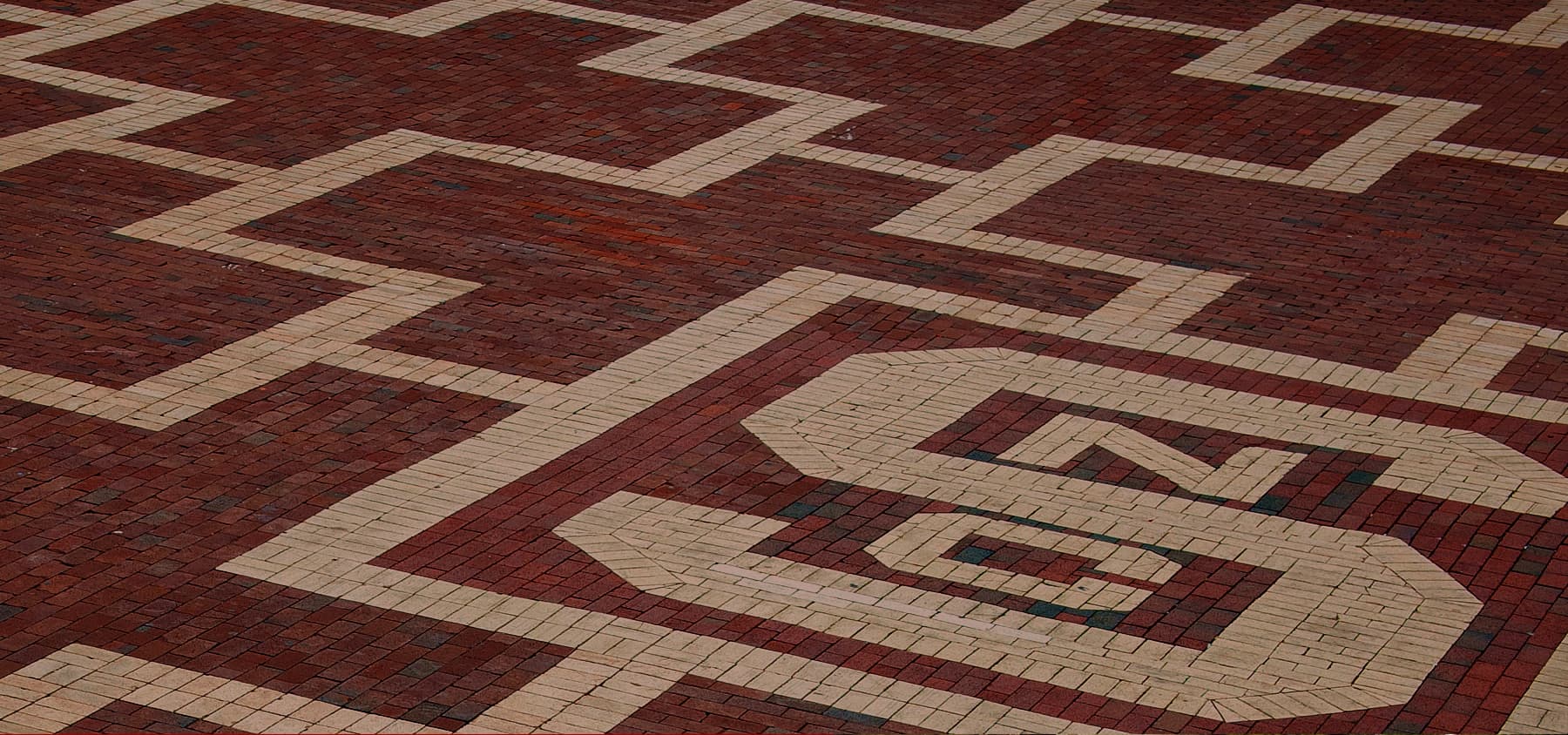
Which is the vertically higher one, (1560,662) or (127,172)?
(127,172)

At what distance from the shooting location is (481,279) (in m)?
12.4

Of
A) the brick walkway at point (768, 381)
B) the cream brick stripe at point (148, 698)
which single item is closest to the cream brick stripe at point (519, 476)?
the brick walkway at point (768, 381)

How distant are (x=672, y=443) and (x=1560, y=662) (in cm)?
431

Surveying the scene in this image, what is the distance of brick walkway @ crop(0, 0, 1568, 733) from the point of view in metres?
8.52

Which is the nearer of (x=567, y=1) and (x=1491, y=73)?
(x=1491, y=73)

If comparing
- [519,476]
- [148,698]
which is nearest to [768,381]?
[519,476]

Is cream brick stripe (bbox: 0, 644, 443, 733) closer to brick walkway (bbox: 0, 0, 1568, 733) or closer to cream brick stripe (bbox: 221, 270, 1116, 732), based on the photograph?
brick walkway (bbox: 0, 0, 1568, 733)

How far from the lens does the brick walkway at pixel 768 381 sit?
852 centimetres

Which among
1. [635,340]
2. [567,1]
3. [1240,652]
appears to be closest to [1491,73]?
[567,1]

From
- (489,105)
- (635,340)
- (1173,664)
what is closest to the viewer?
(1173,664)

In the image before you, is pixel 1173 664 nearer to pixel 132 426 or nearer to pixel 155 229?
pixel 132 426

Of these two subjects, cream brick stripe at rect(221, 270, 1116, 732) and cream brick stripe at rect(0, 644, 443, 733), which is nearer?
cream brick stripe at rect(0, 644, 443, 733)

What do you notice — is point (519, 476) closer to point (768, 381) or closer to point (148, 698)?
point (768, 381)

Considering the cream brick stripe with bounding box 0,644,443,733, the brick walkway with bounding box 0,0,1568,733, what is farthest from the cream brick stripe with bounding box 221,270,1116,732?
the cream brick stripe with bounding box 0,644,443,733
